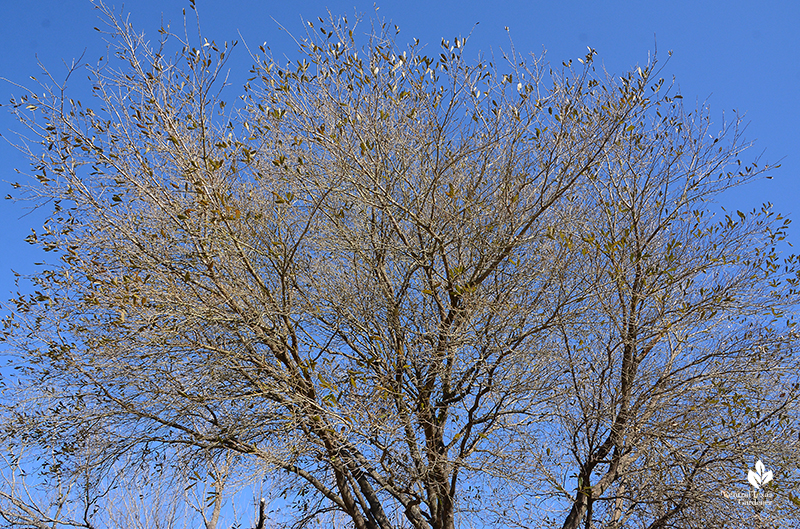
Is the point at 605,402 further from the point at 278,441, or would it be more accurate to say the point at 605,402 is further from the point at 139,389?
the point at 139,389

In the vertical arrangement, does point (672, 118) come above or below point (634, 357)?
above

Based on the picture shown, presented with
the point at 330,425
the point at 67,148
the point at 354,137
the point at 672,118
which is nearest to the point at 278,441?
the point at 330,425

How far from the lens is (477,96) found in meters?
6.25

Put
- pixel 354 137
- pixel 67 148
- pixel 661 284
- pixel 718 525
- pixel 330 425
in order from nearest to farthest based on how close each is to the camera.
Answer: pixel 330 425 < pixel 67 148 < pixel 354 137 < pixel 718 525 < pixel 661 284

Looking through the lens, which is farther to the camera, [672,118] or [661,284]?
[672,118]

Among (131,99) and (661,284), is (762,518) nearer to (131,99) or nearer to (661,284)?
(661,284)

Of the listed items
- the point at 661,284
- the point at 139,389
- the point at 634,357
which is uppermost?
the point at 661,284

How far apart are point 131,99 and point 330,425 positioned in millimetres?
3969

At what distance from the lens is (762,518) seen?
6516 millimetres

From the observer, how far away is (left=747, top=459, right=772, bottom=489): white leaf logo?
6344mm

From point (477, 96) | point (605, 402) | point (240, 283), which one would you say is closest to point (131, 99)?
point (240, 283)

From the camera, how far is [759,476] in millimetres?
6395

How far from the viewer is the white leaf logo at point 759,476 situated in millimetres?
6344

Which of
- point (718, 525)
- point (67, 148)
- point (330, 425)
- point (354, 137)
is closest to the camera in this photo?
point (330, 425)
